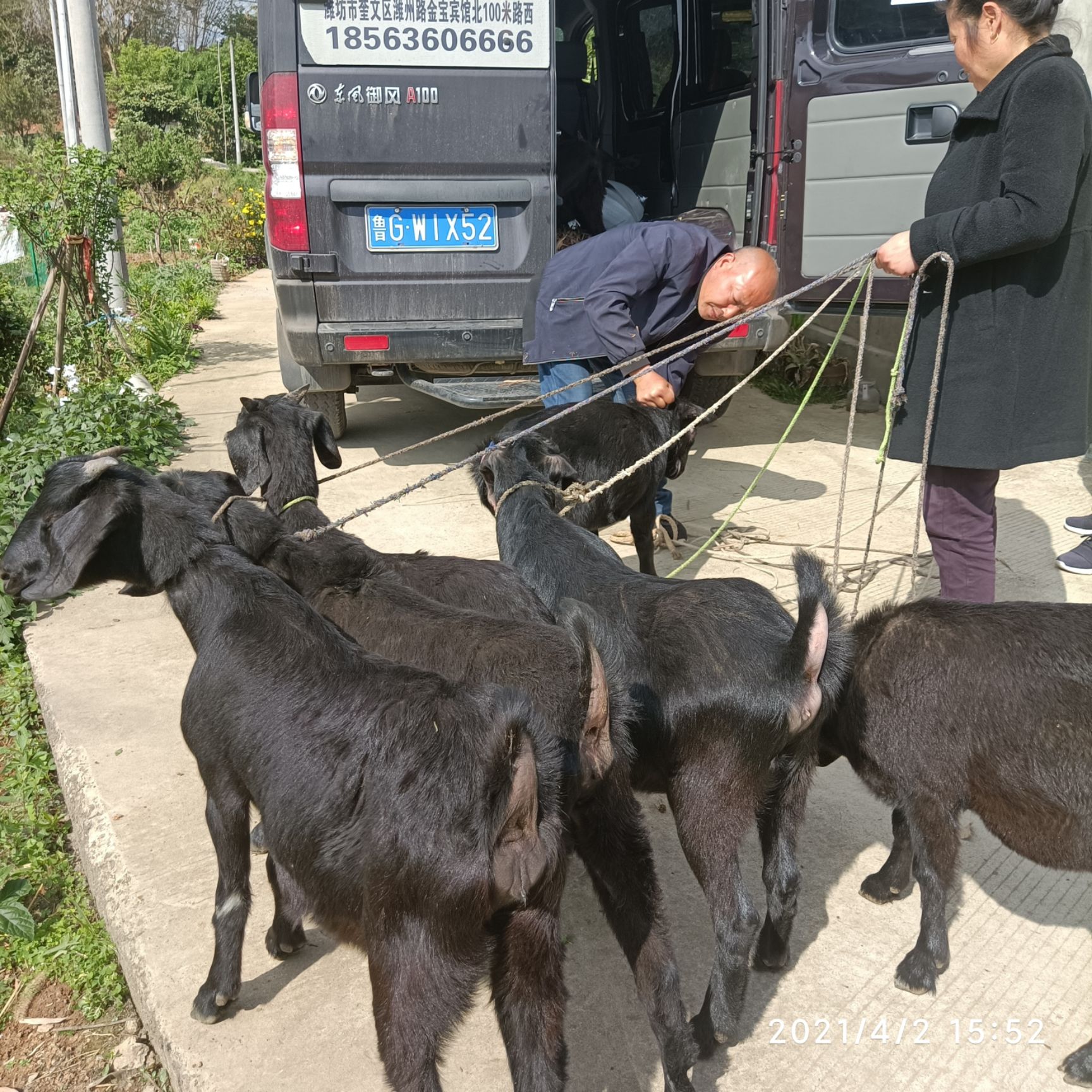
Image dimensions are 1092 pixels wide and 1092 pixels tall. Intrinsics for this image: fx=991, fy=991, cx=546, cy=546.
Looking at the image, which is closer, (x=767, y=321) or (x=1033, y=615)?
(x=1033, y=615)

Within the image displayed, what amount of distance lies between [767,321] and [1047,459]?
3.26m

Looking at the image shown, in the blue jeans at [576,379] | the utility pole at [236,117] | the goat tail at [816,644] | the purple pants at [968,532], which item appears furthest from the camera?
the utility pole at [236,117]

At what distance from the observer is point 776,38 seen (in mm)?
5824

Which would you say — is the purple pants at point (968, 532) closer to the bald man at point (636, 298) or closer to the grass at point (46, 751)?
the bald man at point (636, 298)

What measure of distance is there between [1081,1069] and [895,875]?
72cm

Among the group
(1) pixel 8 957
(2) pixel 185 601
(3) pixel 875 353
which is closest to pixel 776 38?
(3) pixel 875 353

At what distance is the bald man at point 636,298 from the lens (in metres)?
4.79

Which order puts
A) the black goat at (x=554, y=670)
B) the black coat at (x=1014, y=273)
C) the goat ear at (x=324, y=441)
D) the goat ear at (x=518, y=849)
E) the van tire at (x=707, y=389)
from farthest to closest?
the van tire at (x=707, y=389) < the goat ear at (x=324, y=441) < the black coat at (x=1014, y=273) < the black goat at (x=554, y=670) < the goat ear at (x=518, y=849)

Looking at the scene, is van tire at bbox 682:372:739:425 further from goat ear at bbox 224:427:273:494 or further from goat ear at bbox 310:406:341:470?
goat ear at bbox 224:427:273:494

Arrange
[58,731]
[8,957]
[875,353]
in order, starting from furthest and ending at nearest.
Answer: [875,353] < [58,731] < [8,957]

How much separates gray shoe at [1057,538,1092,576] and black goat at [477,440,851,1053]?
339cm

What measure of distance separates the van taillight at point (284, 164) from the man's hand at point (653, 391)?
2.31 meters

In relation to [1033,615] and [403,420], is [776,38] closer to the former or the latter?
[403,420]
